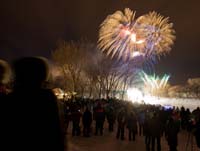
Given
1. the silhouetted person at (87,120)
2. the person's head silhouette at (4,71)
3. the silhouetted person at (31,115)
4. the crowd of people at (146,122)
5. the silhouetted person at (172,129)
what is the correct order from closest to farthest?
the silhouetted person at (31,115)
the person's head silhouette at (4,71)
the silhouetted person at (172,129)
the crowd of people at (146,122)
the silhouetted person at (87,120)

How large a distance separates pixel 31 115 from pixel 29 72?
0.35 metres

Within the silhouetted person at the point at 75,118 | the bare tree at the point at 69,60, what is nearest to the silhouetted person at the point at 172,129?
the silhouetted person at the point at 75,118

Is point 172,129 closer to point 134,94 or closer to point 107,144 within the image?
point 107,144

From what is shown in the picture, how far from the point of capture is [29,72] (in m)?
2.70

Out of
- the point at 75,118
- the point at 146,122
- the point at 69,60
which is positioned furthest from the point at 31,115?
the point at 69,60

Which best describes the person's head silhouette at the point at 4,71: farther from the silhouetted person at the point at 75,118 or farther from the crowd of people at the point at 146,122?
the silhouetted person at the point at 75,118

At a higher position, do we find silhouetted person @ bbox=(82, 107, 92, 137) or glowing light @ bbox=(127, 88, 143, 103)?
glowing light @ bbox=(127, 88, 143, 103)

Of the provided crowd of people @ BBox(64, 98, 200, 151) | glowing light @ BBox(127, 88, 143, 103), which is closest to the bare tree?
glowing light @ BBox(127, 88, 143, 103)

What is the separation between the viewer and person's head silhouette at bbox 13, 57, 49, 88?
2675 millimetres

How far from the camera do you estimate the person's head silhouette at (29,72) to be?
8.78 ft

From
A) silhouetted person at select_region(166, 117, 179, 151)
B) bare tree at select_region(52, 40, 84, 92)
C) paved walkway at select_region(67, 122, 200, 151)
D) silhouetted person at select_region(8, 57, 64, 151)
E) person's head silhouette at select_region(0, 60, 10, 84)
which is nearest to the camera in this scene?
silhouetted person at select_region(8, 57, 64, 151)

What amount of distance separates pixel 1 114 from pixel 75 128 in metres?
17.0

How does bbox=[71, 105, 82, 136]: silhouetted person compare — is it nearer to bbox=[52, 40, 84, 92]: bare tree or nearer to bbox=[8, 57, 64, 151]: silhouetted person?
bbox=[8, 57, 64, 151]: silhouetted person

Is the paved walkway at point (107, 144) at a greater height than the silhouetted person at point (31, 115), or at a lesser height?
lesser
